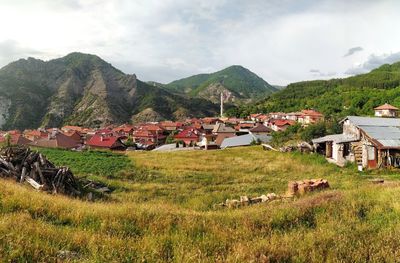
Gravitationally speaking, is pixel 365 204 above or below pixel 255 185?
Answer: above

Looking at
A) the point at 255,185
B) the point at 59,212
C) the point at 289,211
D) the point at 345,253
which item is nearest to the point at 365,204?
the point at 289,211

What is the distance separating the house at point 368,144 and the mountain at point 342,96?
71.5 m

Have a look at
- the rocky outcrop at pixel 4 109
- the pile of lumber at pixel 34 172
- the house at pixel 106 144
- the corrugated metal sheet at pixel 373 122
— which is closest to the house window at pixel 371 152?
the corrugated metal sheet at pixel 373 122

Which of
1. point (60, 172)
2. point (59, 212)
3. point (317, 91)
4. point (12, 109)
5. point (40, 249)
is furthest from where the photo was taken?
point (12, 109)

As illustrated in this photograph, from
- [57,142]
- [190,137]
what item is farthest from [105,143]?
[190,137]

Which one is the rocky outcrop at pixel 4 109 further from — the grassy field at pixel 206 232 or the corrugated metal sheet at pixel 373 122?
the grassy field at pixel 206 232

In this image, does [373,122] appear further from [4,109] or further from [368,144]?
[4,109]

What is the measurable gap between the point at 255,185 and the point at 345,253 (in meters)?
18.0

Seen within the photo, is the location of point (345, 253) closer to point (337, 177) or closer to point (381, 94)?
point (337, 177)

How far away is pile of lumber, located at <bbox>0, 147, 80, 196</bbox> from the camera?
1703 cm

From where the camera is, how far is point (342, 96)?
13950 centimetres

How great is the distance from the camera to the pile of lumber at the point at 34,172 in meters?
17.0

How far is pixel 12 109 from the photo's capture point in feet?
626

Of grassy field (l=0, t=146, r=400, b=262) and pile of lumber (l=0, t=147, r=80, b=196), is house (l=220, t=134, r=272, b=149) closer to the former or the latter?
pile of lumber (l=0, t=147, r=80, b=196)
